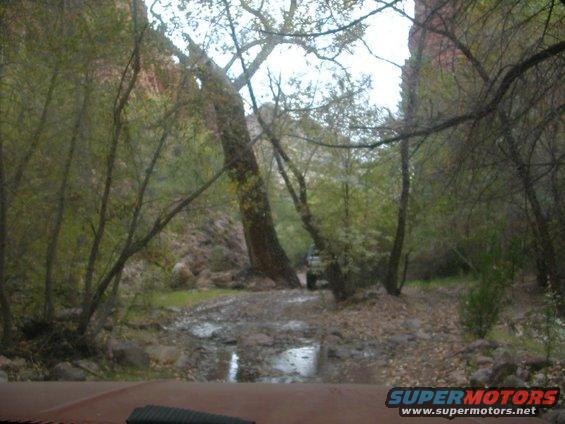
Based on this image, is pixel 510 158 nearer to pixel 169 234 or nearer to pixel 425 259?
pixel 169 234

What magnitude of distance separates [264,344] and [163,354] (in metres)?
2.42

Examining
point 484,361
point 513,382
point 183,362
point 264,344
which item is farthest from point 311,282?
point 513,382

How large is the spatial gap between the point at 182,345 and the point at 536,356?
6.40 metres

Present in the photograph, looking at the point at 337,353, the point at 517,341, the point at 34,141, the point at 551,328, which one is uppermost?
the point at 34,141

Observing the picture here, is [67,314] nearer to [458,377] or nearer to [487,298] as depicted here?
[458,377]

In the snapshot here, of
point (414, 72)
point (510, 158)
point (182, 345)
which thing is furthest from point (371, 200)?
point (510, 158)

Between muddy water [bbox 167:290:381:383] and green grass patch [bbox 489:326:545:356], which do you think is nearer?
green grass patch [bbox 489:326:545:356]

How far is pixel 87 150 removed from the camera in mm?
9617

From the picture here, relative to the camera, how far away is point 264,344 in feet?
42.3

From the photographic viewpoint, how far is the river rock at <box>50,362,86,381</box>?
8.32 meters

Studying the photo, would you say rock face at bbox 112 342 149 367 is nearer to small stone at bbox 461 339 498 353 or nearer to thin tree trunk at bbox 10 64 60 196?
thin tree trunk at bbox 10 64 60 196

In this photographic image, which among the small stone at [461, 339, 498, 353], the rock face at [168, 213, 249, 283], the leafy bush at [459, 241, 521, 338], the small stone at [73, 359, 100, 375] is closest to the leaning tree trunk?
Answer: the small stone at [73, 359, 100, 375]
